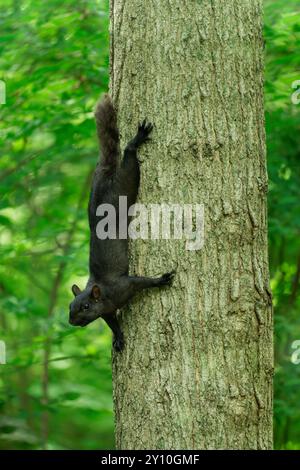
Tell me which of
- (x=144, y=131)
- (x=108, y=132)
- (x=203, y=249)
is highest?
(x=108, y=132)

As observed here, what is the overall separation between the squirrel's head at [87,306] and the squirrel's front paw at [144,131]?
2.49ft

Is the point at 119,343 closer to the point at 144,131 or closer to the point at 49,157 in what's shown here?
the point at 144,131

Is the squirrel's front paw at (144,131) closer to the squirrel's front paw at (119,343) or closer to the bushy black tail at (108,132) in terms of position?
the bushy black tail at (108,132)

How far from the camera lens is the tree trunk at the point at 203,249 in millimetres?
2740

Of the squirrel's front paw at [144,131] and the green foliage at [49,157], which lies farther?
the green foliage at [49,157]

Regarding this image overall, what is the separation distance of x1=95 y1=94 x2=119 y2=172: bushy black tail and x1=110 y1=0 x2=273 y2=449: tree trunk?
0.49 feet

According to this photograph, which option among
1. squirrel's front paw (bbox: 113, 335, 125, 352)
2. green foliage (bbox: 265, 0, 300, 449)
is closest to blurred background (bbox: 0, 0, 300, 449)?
green foliage (bbox: 265, 0, 300, 449)

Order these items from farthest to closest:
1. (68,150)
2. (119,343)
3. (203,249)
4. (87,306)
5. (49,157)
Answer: (68,150)
(49,157)
(87,306)
(119,343)
(203,249)

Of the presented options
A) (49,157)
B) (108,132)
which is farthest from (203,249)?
(49,157)

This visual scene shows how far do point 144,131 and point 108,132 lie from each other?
0.26 m

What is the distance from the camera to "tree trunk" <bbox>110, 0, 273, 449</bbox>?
2.74 m

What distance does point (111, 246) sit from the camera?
301cm

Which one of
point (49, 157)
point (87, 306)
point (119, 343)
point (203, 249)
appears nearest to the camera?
point (203, 249)

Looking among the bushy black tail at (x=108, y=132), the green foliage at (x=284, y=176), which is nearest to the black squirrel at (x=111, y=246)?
the bushy black tail at (x=108, y=132)
